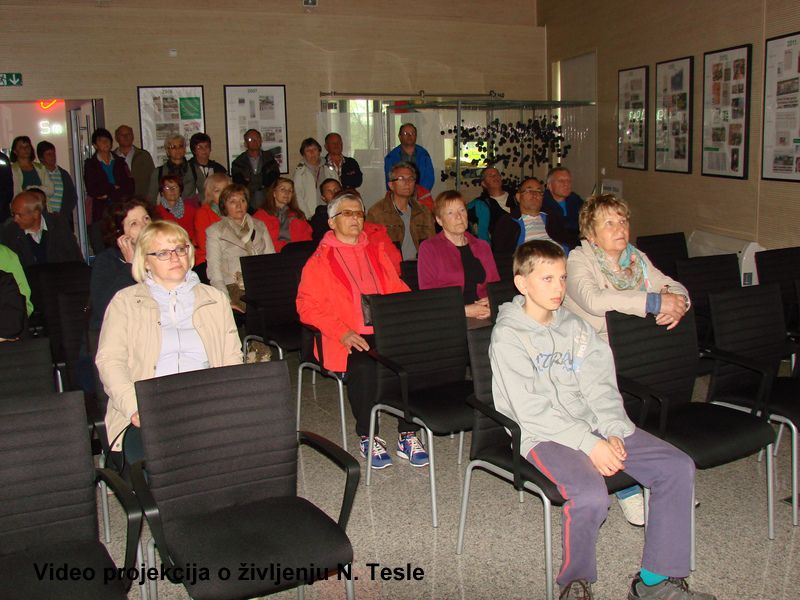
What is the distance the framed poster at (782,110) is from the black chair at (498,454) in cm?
441

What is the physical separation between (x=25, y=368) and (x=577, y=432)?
2.13m

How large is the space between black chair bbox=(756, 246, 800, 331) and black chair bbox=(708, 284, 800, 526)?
1.31m

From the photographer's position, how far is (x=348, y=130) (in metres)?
9.73

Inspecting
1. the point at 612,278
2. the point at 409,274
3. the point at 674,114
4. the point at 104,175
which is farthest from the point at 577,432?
the point at 104,175

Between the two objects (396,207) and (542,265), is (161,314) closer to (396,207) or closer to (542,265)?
(542,265)

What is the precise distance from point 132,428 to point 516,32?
28.9 feet

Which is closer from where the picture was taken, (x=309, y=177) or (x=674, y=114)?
(x=674, y=114)

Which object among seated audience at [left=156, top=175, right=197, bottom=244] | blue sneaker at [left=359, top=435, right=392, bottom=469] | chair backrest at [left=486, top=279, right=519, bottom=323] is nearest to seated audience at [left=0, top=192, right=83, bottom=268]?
seated audience at [left=156, top=175, right=197, bottom=244]

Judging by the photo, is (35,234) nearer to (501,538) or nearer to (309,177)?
(309,177)

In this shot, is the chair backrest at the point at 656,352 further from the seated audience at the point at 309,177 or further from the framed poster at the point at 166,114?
the framed poster at the point at 166,114

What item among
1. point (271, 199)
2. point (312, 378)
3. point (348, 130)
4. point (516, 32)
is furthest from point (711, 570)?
point (516, 32)

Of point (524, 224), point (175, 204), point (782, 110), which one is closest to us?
point (524, 224)

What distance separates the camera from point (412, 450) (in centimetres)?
420

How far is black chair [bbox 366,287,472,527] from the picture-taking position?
3.69 meters
